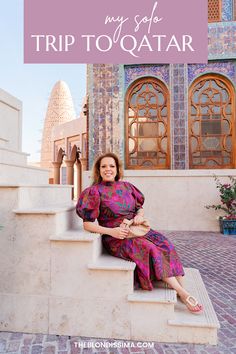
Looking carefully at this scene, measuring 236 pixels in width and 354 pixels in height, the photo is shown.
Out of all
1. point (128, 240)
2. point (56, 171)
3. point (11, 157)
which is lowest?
point (128, 240)

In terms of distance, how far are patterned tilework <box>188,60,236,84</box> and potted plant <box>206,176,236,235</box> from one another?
280cm

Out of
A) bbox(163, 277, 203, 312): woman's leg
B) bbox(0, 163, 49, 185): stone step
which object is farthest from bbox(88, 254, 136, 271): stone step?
bbox(0, 163, 49, 185): stone step

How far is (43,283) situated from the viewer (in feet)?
7.51

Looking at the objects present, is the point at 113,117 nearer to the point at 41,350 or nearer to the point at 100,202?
the point at 100,202

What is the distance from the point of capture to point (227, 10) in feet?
25.2

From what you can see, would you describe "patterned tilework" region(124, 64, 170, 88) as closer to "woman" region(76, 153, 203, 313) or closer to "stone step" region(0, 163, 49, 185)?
"stone step" region(0, 163, 49, 185)

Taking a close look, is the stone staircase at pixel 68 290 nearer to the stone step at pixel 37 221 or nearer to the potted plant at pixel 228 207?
the stone step at pixel 37 221

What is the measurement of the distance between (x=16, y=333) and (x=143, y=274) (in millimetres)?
1113

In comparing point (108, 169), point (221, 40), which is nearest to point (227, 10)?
point (221, 40)

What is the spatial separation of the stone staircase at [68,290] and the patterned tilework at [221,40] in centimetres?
698

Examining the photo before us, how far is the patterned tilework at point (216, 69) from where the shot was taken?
7.56 metres

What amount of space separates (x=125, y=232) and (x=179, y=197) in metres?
5.39

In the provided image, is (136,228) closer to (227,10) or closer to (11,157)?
(11,157)

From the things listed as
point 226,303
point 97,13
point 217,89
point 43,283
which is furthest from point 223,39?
point 43,283
